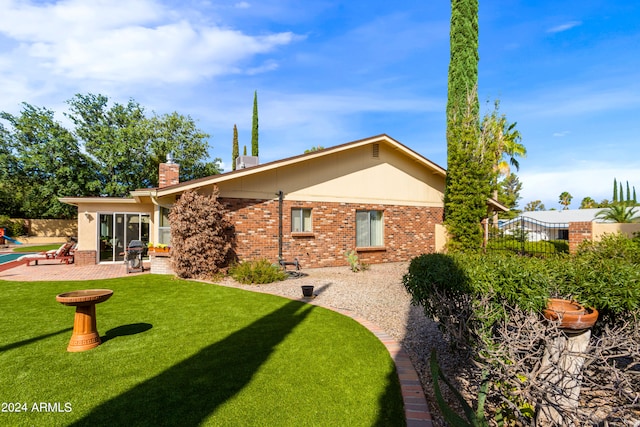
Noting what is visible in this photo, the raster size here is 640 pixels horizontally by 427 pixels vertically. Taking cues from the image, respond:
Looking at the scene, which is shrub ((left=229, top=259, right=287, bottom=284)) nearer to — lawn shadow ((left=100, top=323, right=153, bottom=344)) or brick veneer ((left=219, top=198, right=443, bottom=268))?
brick veneer ((left=219, top=198, right=443, bottom=268))

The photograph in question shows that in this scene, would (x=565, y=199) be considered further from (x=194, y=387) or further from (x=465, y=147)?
(x=194, y=387)

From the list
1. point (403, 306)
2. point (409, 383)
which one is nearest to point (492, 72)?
point (403, 306)

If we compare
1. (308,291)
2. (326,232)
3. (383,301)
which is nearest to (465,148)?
(326,232)

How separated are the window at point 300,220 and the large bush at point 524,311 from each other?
30.6 ft

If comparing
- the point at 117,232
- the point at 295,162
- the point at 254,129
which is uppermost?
the point at 254,129

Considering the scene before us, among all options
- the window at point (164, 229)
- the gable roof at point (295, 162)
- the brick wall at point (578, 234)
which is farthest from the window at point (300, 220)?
the brick wall at point (578, 234)

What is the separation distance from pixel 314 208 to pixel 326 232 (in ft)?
3.79

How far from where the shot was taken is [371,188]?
15203 mm

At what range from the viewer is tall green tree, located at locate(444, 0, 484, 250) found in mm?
15289

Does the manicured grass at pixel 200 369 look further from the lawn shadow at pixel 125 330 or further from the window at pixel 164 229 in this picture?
the window at pixel 164 229

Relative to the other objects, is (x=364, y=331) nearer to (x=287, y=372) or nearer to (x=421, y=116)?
(x=287, y=372)

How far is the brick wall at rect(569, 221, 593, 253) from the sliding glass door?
16.8m

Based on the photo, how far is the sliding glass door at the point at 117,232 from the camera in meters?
15.4

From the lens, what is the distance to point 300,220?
13.6m
